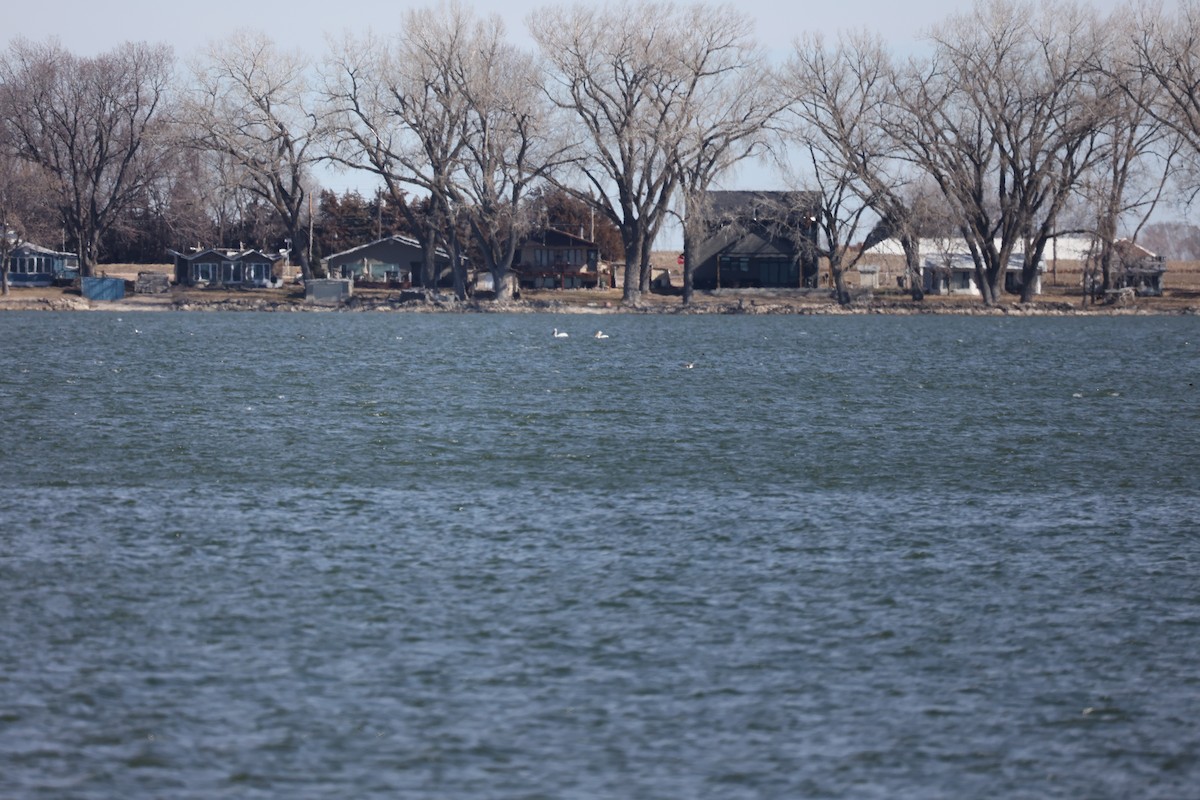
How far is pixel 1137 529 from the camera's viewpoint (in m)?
14.3

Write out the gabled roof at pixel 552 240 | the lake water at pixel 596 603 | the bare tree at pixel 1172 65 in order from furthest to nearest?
the gabled roof at pixel 552 240 < the bare tree at pixel 1172 65 < the lake water at pixel 596 603

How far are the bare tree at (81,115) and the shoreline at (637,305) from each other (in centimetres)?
708

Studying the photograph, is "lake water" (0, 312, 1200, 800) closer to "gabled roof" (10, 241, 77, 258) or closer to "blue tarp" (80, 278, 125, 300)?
"blue tarp" (80, 278, 125, 300)

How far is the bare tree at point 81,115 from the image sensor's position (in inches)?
3740

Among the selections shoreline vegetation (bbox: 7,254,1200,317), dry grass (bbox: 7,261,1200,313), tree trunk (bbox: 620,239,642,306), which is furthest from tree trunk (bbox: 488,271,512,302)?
tree trunk (bbox: 620,239,642,306)

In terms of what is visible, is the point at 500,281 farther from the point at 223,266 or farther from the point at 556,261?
the point at 223,266

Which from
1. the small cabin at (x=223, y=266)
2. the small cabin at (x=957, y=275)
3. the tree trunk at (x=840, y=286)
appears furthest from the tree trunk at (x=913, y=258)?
the small cabin at (x=223, y=266)

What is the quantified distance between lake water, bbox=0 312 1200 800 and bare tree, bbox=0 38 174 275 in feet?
249

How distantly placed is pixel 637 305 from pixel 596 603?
72423 mm

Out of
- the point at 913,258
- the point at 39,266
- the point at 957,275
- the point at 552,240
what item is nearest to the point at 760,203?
the point at 913,258

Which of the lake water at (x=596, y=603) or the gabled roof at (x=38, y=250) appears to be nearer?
the lake water at (x=596, y=603)

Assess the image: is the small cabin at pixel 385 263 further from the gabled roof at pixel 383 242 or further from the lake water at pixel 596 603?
the lake water at pixel 596 603

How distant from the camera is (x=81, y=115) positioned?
3762 inches

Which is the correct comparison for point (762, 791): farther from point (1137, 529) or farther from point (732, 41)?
point (732, 41)
